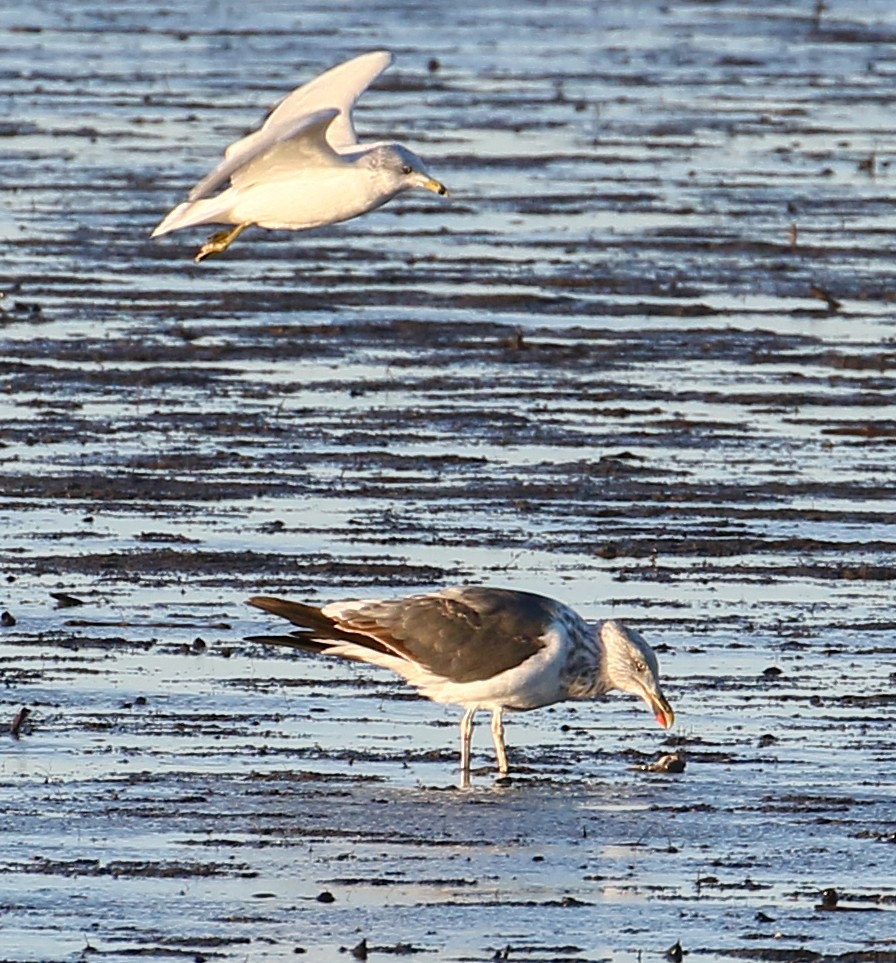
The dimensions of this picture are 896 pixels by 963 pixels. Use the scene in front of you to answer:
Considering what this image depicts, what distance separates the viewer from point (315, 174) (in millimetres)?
13125

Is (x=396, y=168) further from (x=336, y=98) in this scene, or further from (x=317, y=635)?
(x=317, y=635)

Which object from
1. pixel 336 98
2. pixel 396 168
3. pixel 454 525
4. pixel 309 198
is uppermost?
pixel 336 98

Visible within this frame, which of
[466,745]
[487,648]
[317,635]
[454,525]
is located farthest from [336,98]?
[466,745]

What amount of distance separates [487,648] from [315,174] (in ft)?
10.6

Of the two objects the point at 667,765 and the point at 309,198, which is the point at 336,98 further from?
the point at 667,765

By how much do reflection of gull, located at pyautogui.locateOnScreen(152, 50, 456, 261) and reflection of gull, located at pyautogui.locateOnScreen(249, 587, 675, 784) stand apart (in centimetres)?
230

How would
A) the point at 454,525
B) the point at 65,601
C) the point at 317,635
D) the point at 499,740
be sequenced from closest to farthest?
the point at 499,740, the point at 317,635, the point at 65,601, the point at 454,525

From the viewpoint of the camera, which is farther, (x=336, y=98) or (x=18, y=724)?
(x=336, y=98)

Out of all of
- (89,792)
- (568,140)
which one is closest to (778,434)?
(89,792)

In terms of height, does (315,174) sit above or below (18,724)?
above

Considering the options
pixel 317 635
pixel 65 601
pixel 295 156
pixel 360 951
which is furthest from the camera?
pixel 295 156

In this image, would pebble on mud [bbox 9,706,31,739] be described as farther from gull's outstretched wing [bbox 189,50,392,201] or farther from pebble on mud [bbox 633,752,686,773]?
gull's outstretched wing [bbox 189,50,392,201]

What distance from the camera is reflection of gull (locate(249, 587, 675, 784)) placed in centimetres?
1062

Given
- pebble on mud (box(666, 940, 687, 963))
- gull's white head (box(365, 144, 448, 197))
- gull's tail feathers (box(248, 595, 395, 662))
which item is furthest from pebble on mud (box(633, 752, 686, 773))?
gull's white head (box(365, 144, 448, 197))
